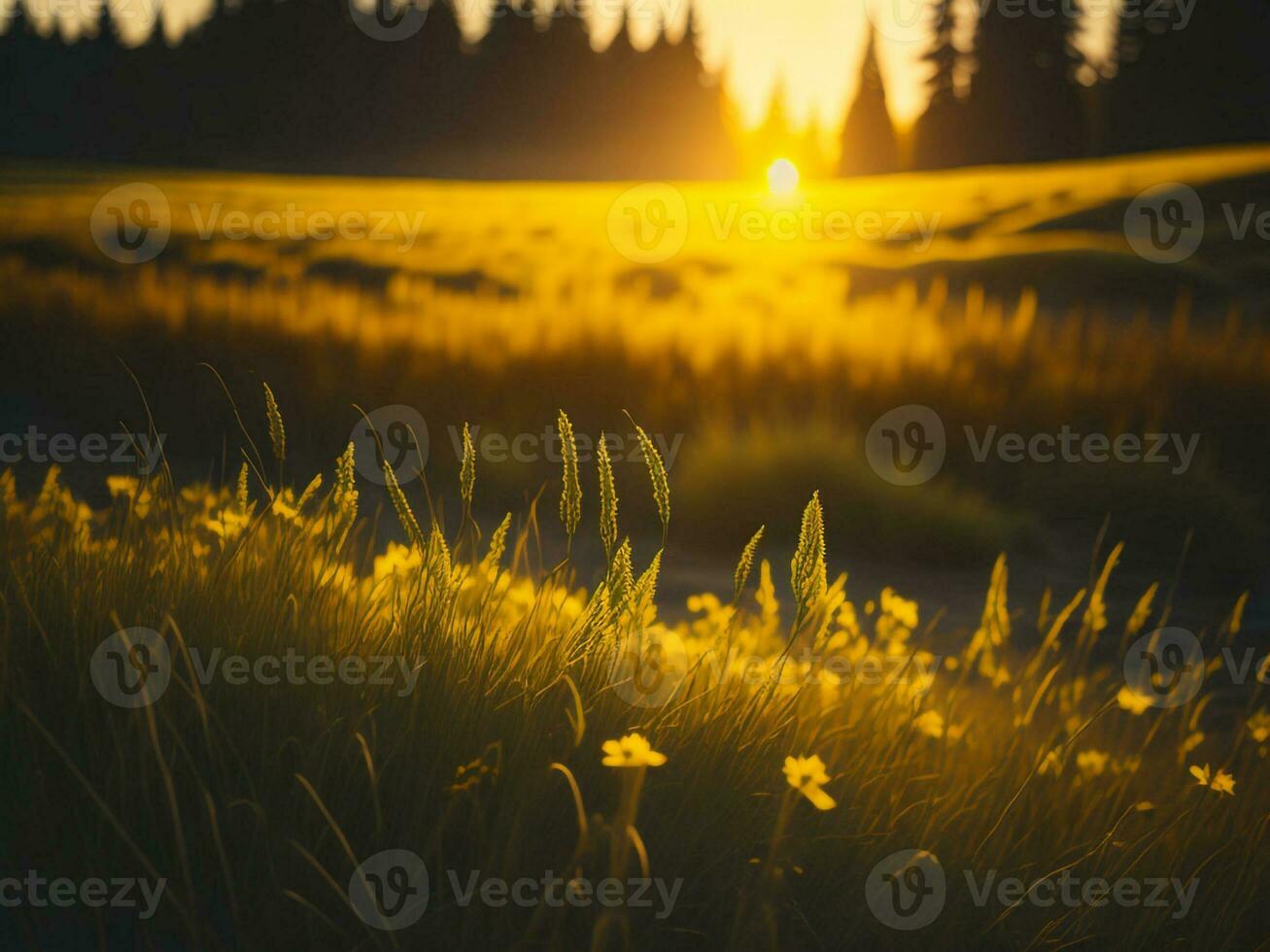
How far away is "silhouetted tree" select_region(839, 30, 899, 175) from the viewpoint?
32281 millimetres

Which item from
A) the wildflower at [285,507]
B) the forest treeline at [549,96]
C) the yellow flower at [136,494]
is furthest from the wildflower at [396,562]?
the forest treeline at [549,96]

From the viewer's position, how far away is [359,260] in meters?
8.87

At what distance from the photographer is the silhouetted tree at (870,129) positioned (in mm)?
32281

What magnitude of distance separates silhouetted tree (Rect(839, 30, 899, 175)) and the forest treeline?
0.09 metres

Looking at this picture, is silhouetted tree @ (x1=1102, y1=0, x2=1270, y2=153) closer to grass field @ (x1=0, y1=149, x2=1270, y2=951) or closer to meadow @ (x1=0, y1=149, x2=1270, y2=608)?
grass field @ (x1=0, y1=149, x2=1270, y2=951)

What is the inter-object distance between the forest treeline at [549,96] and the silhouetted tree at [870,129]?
85mm

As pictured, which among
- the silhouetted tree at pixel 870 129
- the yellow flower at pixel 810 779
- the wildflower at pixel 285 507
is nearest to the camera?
the yellow flower at pixel 810 779

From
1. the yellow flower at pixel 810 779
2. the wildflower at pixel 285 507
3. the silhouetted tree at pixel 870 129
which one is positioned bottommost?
the yellow flower at pixel 810 779

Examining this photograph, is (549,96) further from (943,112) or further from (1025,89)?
(1025,89)

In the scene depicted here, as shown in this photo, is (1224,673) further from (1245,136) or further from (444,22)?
(444,22)

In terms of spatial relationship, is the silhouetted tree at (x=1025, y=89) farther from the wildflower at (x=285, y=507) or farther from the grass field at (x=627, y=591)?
the wildflower at (x=285, y=507)

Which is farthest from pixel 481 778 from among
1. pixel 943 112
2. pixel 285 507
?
pixel 943 112

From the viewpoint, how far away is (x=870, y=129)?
33.2 m

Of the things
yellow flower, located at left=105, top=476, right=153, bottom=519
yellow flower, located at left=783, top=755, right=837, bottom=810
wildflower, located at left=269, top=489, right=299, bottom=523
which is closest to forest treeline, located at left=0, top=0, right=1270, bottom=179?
yellow flower, located at left=105, top=476, right=153, bottom=519
